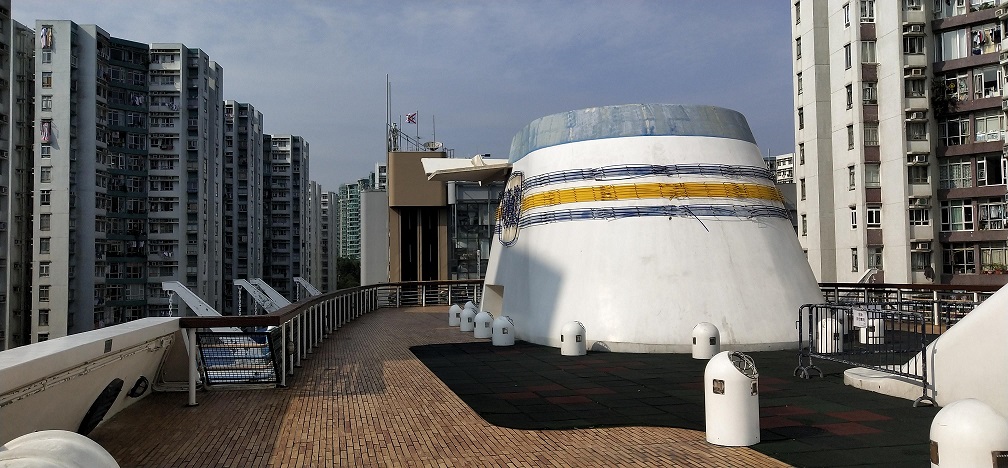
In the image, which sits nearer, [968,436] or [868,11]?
[968,436]

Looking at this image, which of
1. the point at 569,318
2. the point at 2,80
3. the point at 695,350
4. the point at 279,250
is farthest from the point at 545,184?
the point at 279,250

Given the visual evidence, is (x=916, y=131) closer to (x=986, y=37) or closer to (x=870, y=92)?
(x=870, y=92)

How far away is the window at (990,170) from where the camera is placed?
38781 mm

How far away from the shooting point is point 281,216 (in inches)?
3861

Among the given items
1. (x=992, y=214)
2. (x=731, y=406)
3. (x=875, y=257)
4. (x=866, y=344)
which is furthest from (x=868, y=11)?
(x=731, y=406)

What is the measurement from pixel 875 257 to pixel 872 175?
4.55 metres

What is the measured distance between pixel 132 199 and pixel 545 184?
57.3 m

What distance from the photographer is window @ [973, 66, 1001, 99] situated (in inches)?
1520

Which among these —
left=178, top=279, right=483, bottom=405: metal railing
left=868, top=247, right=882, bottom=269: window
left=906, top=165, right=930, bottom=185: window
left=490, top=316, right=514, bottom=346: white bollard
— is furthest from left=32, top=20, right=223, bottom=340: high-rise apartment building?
left=906, top=165, right=930, bottom=185: window

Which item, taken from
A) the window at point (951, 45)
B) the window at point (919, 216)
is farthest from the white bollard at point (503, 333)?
the window at point (951, 45)

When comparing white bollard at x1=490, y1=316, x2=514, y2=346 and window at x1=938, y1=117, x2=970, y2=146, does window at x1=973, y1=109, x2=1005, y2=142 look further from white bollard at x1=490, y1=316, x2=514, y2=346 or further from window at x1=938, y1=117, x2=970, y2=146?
white bollard at x1=490, y1=316, x2=514, y2=346

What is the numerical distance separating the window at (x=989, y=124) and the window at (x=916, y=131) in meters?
2.38

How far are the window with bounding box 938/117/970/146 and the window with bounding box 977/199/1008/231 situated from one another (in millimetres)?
3593

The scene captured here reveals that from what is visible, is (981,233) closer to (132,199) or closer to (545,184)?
(545,184)
